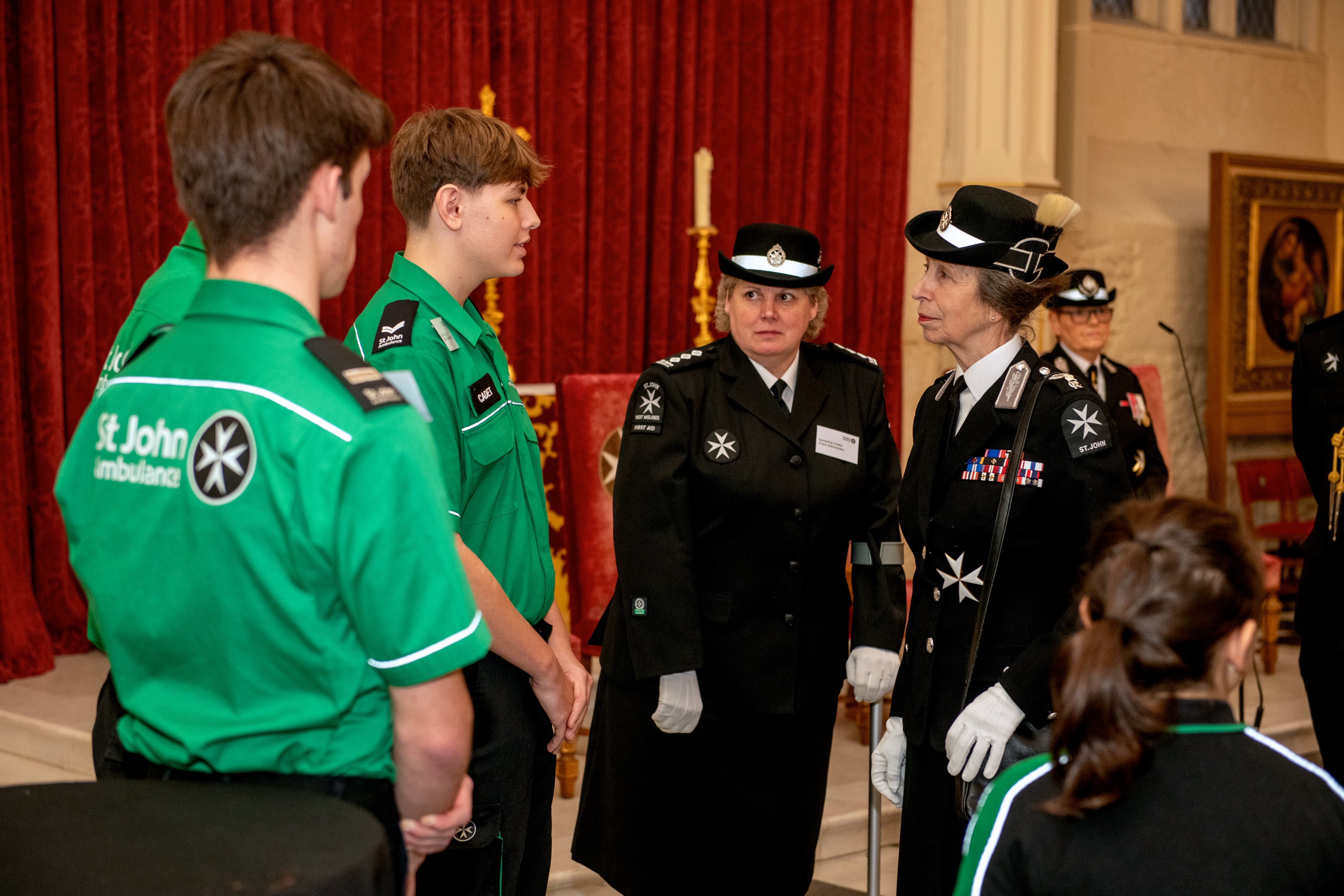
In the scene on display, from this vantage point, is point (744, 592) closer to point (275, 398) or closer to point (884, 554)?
point (884, 554)

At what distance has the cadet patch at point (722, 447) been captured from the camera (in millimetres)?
2289

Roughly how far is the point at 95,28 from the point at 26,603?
1.88 metres

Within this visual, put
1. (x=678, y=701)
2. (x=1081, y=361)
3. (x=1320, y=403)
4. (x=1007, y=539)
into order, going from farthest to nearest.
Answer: (x=1081, y=361) < (x=1320, y=403) < (x=678, y=701) < (x=1007, y=539)

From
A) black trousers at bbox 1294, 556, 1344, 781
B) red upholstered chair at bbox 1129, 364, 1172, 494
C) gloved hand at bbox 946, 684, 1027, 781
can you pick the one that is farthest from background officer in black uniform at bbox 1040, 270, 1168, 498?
gloved hand at bbox 946, 684, 1027, 781

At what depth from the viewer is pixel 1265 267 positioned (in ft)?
20.6

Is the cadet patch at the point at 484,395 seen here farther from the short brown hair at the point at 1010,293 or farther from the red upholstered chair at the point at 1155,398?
the red upholstered chair at the point at 1155,398

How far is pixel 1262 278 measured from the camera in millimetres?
6270

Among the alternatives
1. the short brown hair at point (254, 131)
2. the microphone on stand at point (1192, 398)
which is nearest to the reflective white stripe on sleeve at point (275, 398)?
the short brown hair at point (254, 131)

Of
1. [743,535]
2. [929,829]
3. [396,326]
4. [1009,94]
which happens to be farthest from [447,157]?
[1009,94]

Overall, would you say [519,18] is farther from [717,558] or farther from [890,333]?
[717,558]

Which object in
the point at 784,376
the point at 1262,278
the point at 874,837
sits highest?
the point at 1262,278

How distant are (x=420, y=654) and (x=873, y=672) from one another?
1.36m

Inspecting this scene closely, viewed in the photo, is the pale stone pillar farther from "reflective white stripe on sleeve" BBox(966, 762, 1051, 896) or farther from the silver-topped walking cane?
"reflective white stripe on sleeve" BBox(966, 762, 1051, 896)

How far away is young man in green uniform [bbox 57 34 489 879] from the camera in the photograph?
3.46 ft
